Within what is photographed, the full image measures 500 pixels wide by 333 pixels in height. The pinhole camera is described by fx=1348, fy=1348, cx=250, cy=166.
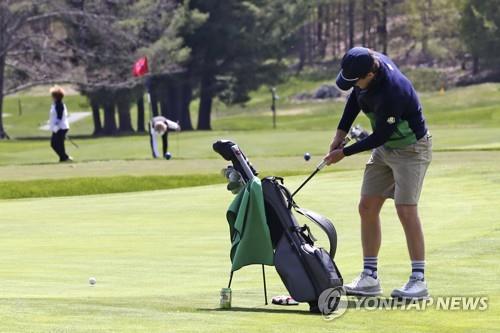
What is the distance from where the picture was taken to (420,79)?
115562mm

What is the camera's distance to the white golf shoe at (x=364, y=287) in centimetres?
988

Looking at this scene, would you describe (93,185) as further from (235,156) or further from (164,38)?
(164,38)

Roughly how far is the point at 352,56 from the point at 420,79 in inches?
4220

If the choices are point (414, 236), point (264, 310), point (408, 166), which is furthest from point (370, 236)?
point (264, 310)

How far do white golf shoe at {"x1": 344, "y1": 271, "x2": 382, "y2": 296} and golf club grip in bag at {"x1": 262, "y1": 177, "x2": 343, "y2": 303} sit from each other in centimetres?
46

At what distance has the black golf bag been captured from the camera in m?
9.18

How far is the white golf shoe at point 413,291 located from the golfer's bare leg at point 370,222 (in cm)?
63

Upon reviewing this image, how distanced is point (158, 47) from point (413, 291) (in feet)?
209

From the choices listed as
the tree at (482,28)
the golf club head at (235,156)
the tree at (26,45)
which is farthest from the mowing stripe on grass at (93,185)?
the tree at (482,28)

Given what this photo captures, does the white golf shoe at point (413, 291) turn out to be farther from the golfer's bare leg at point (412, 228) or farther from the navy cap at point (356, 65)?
the navy cap at point (356, 65)

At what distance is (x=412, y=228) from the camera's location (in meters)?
9.95

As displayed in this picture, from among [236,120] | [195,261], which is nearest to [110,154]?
[195,261]

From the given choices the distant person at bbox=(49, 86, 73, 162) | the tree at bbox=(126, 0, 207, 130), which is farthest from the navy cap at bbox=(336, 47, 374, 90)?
the tree at bbox=(126, 0, 207, 130)

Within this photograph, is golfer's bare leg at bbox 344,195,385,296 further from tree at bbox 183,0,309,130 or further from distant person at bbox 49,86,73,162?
tree at bbox 183,0,309,130
